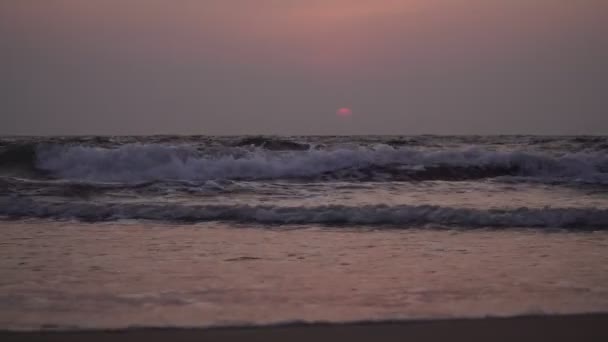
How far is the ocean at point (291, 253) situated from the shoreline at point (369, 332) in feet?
0.34

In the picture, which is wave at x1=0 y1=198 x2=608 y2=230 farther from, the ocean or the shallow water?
the shallow water

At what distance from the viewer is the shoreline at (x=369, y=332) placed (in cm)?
277

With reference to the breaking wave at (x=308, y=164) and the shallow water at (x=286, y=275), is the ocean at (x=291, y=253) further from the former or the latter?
the breaking wave at (x=308, y=164)

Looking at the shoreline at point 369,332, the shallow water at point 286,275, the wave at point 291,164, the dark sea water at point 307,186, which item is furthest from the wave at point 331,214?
the wave at point 291,164

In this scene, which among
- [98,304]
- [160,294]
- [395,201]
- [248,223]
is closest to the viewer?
[98,304]

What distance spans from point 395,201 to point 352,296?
5333mm

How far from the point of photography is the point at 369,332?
2.85m

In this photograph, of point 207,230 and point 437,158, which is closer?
point 207,230

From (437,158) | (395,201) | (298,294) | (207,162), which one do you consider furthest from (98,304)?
(437,158)

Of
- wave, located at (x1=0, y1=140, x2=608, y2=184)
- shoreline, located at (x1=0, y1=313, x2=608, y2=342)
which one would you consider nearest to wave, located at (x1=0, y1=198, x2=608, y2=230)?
shoreline, located at (x1=0, y1=313, x2=608, y2=342)

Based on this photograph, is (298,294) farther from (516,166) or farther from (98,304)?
(516,166)

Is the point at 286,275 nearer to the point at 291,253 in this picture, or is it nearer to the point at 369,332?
the point at 291,253

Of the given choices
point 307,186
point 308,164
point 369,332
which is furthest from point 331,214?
point 308,164

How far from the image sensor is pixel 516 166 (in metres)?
16.0
